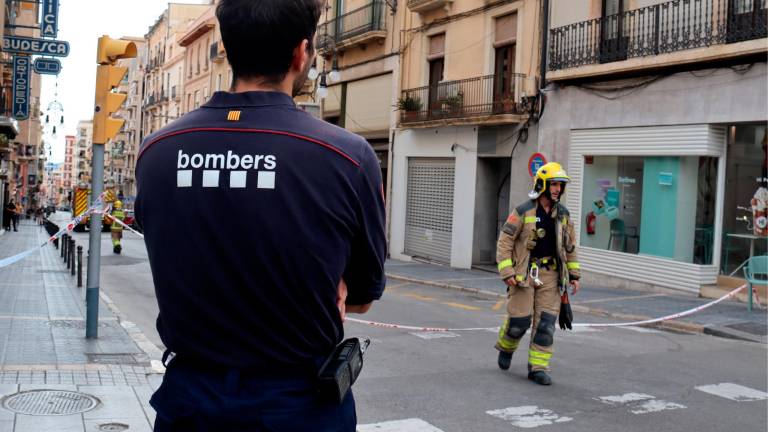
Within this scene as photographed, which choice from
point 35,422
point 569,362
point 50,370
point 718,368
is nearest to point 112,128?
point 50,370

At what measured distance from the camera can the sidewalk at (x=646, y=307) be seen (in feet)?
37.6

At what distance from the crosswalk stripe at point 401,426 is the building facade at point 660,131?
→ 36.2 feet

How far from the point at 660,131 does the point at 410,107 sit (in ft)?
31.7

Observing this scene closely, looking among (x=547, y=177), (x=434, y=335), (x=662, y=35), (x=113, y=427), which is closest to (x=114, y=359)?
(x=113, y=427)

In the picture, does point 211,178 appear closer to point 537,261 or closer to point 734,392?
point 537,261

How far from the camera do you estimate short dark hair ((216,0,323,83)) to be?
2025 mm

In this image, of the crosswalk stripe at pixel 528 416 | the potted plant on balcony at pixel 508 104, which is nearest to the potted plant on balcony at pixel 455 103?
the potted plant on balcony at pixel 508 104

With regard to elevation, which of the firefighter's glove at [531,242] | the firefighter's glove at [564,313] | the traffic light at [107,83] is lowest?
the firefighter's glove at [564,313]

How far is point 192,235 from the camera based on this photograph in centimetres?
198

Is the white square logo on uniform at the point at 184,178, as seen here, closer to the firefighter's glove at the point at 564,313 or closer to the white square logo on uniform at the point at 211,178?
the white square logo on uniform at the point at 211,178

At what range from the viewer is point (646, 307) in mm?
13828

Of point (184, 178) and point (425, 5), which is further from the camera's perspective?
point (425, 5)

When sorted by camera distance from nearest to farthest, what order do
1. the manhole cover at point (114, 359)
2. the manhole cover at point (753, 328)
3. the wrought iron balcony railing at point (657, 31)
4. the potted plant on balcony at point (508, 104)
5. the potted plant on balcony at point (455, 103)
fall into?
1. the manhole cover at point (114, 359)
2. the manhole cover at point (753, 328)
3. the wrought iron balcony railing at point (657, 31)
4. the potted plant on balcony at point (508, 104)
5. the potted plant on balcony at point (455, 103)

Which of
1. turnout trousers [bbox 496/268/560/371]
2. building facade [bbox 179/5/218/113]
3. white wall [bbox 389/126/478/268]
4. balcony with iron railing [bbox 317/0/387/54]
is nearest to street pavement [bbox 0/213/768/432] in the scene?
turnout trousers [bbox 496/268/560/371]
